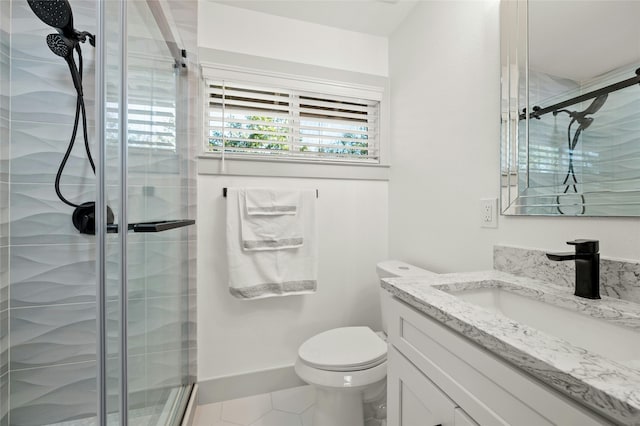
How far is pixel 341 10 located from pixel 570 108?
4.25ft

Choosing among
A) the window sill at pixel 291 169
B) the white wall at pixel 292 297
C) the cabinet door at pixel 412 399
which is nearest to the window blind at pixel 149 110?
the window sill at pixel 291 169

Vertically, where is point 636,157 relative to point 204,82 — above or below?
below

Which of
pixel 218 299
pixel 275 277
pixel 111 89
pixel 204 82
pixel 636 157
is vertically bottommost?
pixel 218 299

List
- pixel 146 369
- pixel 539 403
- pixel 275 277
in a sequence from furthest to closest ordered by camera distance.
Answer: pixel 275 277
pixel 146 369
pixel 539 403

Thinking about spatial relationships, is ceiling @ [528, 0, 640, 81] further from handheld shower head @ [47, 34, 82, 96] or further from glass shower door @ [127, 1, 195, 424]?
handheld shower head @ [47, 34, 82, 96]

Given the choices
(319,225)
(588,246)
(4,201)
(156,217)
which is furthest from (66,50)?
(588,246)

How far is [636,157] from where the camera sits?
70 centimetres

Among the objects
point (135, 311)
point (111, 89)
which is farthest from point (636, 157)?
point (135, 311)

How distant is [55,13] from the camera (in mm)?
1043

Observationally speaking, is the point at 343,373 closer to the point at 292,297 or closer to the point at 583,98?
the point at 292,297

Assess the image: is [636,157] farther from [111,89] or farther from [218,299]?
[218,299]

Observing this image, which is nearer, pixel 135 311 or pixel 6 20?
pixel 135 311

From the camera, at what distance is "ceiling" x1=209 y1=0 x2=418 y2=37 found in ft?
5.07

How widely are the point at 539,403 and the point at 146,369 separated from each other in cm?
109
